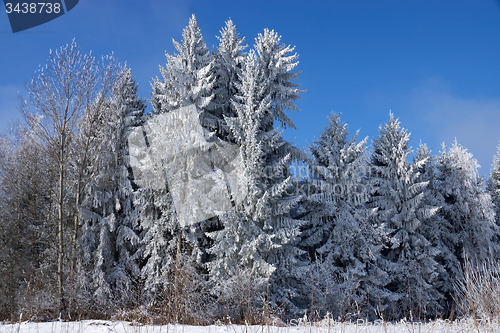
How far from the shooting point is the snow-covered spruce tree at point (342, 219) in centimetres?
1702

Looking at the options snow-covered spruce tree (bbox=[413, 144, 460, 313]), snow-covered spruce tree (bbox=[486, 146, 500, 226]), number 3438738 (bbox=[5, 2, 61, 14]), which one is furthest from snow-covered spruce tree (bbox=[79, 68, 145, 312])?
snow-covered spruce tree (bbox=[486, 146, 500, 226])

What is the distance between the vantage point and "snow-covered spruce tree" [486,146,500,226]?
26.4m

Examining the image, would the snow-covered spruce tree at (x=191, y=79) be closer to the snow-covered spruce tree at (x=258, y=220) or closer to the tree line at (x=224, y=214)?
the tree line at (x=224, y=214)

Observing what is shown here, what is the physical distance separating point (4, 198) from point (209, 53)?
14.3m

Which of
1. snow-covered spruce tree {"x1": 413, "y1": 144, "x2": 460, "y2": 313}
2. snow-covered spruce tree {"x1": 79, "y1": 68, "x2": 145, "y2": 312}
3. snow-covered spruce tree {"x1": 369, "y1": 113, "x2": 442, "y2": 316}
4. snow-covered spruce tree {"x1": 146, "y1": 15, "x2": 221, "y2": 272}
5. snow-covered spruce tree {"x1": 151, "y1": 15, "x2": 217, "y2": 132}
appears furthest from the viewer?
snow-covered spruce tree {"x1": 413, "y1": 144, "x2": 460, "y2": 313}

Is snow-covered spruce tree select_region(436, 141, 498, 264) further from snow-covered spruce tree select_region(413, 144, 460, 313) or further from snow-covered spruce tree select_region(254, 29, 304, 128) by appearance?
snow-covered spruce tree select_region(254, 29, 304, 128)

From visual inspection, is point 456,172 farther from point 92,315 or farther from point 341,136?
point 92,315

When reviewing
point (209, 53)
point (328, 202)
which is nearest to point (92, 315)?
point (328, 202)

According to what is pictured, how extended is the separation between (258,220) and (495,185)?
25.6 m

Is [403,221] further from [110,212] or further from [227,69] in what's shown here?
[110,212]

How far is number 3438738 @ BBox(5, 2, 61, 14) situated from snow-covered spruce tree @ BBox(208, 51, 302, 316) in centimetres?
838

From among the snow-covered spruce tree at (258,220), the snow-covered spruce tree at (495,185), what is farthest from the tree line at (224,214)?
the snow-covered spruce tree at (495,185)

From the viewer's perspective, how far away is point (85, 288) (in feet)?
50.9

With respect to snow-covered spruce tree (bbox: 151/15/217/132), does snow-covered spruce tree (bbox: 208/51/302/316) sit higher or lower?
lower
